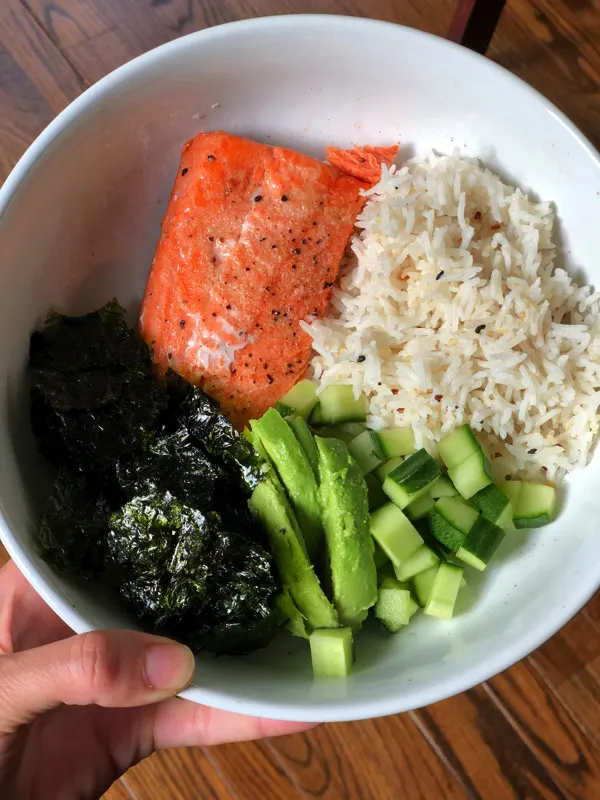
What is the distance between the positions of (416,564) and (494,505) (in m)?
0.23

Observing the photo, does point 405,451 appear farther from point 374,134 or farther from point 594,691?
Result: point 594,691

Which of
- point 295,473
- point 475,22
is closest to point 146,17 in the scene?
point 475,22

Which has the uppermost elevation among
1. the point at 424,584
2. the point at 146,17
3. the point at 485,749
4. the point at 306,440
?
the point at 146,17

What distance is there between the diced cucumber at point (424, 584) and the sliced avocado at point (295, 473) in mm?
262

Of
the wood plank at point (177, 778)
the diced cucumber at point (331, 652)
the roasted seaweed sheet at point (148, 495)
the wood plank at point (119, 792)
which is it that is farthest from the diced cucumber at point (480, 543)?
the wood plank at point (119, 792)

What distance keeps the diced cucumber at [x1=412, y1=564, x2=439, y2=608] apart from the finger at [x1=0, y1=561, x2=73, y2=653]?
3.67 ft

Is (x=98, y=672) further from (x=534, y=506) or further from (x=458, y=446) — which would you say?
(x=534, y=506)

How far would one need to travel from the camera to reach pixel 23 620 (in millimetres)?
2008

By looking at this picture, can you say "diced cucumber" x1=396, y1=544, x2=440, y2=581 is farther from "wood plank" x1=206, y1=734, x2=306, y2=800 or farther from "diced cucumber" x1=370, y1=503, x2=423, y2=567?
"wood plank" x1=206, y1=734, x2=306, y2=800

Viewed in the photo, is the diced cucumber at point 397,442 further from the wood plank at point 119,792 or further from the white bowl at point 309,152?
the wood plank at point 119,792

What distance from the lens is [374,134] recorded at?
1940 mm

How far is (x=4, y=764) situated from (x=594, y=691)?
1865mm

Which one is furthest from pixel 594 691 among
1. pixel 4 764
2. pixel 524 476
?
pixel 4 764

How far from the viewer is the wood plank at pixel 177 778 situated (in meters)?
2.33
